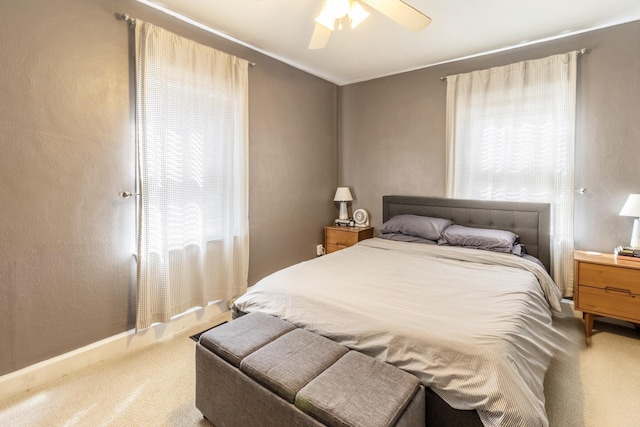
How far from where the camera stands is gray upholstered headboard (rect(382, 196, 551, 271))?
299 centimetres

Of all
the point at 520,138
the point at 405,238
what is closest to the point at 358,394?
the point at 405,238

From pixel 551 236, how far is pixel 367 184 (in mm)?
2031

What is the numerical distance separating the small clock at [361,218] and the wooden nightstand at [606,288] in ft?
7.08

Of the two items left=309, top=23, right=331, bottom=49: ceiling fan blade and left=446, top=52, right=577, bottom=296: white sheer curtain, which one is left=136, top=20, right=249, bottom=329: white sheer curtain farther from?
left=446, top=52, right=577, bottom=296: white sheer curtain

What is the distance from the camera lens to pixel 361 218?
4.23 metres

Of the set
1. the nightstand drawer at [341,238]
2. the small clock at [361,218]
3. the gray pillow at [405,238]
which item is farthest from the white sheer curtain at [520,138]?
the nightstand drawer at [341,238]

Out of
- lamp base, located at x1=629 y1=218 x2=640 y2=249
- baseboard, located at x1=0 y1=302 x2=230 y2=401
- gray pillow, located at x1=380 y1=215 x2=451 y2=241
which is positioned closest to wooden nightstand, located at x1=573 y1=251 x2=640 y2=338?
lamp base, located at x1=629 y1=218 x2=640 y2=249

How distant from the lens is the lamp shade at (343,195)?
13.6 feet

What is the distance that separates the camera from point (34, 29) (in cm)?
194

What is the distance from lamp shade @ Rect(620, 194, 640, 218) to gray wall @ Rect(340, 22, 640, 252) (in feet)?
0.73

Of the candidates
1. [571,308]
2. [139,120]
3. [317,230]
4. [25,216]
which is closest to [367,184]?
[317,230]

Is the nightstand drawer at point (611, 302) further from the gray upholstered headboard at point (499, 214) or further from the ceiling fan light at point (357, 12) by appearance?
the ceiling fan light at point (357, 12)

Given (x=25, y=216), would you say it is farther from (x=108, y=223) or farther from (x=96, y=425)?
(x=96, y=425)

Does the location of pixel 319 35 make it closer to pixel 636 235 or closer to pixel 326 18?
pixel 326 18
